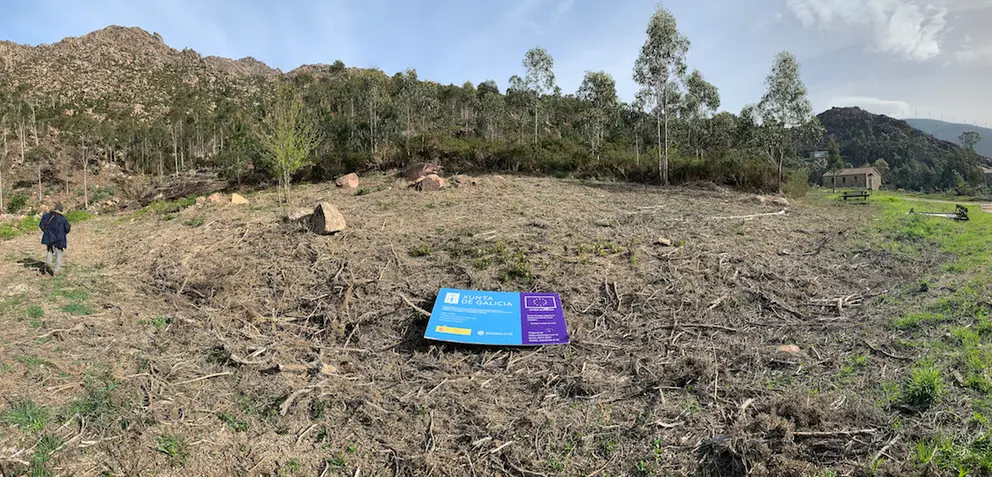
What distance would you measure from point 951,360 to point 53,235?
44.9ft

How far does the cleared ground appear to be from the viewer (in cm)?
426

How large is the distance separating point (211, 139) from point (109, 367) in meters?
62.4

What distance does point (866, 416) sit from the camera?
4137mm

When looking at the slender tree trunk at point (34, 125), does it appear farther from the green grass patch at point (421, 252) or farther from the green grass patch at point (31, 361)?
the green grass patch at point (31, 361)

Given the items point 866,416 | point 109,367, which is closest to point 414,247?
point 109,367

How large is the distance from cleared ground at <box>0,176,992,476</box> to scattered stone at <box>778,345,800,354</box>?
0.08 metres

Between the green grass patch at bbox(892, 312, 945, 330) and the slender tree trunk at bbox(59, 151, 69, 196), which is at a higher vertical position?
the slender tree trunk at bbox(59, 151, 69, 196)

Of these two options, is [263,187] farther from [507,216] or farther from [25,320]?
[25,320]

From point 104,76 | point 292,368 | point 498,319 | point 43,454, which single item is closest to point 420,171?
point 498,319

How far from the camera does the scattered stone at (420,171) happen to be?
804 inches

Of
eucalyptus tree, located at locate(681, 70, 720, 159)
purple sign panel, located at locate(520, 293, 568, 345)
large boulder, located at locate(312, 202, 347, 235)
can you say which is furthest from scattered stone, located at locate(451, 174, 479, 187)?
eucalyptus tree, located at locate(681, 70, 720, 159)

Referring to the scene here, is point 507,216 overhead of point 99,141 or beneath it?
beneath

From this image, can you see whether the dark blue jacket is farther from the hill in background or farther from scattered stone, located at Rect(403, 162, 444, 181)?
the hill in background

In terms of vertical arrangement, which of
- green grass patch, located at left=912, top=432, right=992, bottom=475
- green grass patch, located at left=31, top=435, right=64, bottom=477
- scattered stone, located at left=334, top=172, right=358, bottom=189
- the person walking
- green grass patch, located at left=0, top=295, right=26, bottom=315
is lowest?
green grass patch, located at left=31, top=435, right=64, bottom=477
